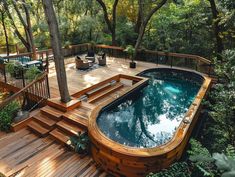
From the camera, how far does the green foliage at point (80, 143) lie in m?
5.05

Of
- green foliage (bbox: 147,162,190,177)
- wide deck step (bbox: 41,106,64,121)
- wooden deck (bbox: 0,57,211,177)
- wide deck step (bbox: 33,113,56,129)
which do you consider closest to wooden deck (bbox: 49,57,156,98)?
wooden deck (bbox: 0,57,211,177)

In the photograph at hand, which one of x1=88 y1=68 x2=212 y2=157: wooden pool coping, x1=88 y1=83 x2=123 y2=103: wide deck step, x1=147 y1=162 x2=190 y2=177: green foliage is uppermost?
x1=88 y1=83 x2=123 y2=103: wide deck step

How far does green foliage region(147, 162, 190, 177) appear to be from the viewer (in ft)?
12.9

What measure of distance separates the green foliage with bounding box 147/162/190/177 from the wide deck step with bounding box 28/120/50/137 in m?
3.26

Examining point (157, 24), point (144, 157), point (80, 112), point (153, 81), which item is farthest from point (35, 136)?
point (157, 24)

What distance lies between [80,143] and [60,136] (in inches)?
30.4

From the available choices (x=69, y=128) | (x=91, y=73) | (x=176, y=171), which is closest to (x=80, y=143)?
(x=69, y=128)

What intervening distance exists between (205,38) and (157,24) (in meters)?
2.75

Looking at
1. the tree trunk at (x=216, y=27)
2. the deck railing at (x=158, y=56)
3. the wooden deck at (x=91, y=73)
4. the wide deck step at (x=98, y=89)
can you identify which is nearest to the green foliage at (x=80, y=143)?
the wooden deck at (x=91, y=73)

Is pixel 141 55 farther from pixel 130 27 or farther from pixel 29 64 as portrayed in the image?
pixel 29 64

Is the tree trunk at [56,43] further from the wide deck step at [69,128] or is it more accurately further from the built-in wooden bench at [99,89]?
the built-in wooden bench at [99,89]

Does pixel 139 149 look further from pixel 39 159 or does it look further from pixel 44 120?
pixel 44 120

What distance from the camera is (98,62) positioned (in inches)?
441

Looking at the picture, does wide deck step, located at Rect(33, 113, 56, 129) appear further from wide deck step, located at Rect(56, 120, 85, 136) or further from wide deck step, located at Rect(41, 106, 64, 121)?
wide deck step, located at Rect(56, 120, 85, 136)
